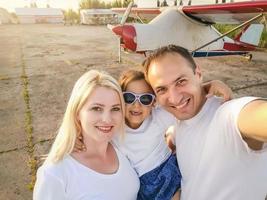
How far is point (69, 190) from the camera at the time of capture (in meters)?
1.39

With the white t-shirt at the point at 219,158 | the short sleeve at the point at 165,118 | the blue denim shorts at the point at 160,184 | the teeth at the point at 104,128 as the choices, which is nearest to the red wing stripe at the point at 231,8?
the short sleeve at the point at 165,118

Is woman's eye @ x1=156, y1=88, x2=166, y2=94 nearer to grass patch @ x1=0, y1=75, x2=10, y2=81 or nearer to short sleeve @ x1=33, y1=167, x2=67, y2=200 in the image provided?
short sleeve @ x1=33, y1=167, x2=67, y2=200

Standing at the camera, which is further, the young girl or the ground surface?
the ground surface

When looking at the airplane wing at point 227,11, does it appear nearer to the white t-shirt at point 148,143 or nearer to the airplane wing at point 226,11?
the airplane wing at point 226,11

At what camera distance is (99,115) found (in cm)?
152

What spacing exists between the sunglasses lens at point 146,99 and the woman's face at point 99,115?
0.34 meters

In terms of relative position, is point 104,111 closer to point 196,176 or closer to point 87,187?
point 87,187

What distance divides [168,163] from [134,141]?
254 mm

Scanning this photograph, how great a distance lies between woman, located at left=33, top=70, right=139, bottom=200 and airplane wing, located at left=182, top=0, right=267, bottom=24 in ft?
20.8

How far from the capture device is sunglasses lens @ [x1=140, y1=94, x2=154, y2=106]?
1.87 m

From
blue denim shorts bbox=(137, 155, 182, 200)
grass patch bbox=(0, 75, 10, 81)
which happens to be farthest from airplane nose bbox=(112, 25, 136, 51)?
blue denim shorts bbox=(137, 155, 182, 200)

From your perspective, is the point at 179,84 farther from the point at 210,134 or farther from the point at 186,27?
the point at 186,27

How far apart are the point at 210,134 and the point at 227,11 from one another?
23.6ft

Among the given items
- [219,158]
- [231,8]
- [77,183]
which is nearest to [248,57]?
[231,8]
